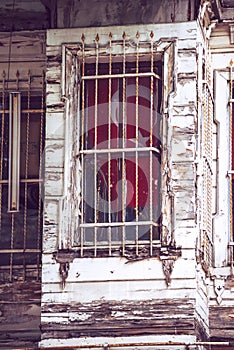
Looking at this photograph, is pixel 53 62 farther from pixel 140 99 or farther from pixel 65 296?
pixel 65 296

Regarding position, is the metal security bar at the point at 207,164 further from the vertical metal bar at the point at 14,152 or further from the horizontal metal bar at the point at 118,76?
the vertical metal bar at the point at 14,152

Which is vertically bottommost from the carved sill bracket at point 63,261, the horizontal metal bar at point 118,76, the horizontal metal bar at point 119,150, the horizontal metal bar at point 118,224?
the carved sill bracket at point 63,261

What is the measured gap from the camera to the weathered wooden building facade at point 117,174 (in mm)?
12414

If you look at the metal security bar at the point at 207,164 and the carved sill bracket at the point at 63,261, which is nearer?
the carved sill bracket at the point at 63,261

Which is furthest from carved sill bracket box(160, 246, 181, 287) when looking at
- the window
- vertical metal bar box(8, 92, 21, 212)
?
vertical metal bar box(8, 92, 21, 212)

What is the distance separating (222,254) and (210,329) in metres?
0.75

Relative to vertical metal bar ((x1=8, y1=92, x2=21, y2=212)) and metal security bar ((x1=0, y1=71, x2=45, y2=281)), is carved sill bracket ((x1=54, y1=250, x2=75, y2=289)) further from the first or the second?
vertical metal bar ((x1=8, y1=92, x2=21, y2=212))

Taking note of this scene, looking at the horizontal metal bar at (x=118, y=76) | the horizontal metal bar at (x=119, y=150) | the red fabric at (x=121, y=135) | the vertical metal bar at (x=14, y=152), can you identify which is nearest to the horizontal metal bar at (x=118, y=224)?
the red fabric at (x=121, y=135)

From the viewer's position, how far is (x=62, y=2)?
1296 centimetres

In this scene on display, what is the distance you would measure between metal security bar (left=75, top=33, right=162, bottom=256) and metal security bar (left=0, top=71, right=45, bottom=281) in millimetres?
773

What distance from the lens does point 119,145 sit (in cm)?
1282

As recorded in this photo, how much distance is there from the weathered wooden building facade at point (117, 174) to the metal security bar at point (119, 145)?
12 millimetres

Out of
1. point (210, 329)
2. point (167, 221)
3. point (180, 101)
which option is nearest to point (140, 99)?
point (180, 101)

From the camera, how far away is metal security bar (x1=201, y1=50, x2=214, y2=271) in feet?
43.0
